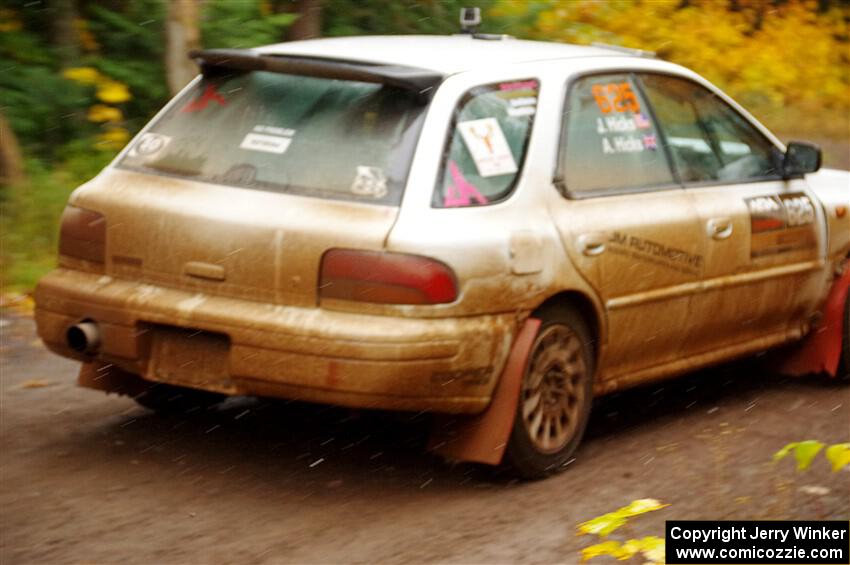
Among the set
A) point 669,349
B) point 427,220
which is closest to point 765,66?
point 669,349

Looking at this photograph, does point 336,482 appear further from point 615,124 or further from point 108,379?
point 615,124

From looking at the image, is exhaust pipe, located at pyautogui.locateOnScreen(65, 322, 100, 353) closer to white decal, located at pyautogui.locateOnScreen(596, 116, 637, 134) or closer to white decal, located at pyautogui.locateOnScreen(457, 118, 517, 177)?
white decal, located at pyautogui.locateOnScreen(457, 118, 517, 177)

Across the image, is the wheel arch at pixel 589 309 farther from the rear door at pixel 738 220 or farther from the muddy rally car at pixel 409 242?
the rear door at pixel 738 220

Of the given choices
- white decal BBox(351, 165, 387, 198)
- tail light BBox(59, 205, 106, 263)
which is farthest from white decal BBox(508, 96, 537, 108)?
tail light BBox(59, 205, 106, 263)

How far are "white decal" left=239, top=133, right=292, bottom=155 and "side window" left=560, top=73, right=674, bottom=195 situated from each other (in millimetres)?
1115

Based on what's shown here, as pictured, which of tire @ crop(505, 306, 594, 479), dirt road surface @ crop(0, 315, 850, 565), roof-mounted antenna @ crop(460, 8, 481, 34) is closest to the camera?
dirt road surface @ crop(0, 315, 850, 565)

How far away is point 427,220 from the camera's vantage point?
209 inches

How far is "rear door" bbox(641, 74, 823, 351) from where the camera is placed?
6.67 meters

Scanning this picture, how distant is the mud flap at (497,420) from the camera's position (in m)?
5.58

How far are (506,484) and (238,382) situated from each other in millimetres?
1193

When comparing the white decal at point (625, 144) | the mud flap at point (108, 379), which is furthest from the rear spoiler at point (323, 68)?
the mud flap at point (108, 379)

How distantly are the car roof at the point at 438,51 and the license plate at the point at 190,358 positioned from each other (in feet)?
4.22

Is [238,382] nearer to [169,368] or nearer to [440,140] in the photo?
[169,368]

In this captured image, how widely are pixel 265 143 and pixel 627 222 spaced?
153cm
